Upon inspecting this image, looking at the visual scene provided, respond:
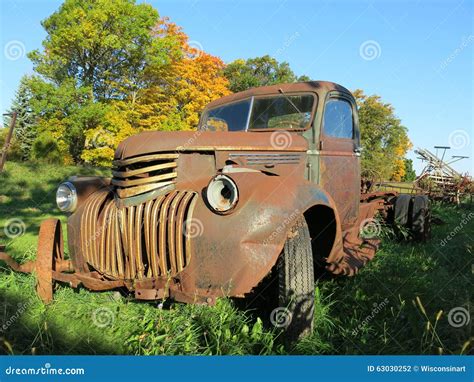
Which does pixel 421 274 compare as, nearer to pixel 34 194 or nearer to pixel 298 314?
pixel 298 314

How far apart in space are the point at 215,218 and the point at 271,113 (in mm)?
1893

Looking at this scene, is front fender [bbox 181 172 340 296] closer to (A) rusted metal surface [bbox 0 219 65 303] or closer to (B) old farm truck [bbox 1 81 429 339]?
(B) old farm truck [bbox 1 81 429 339]

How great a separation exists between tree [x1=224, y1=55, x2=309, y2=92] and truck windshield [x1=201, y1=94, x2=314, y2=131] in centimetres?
2882

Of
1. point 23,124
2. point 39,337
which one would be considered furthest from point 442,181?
point 23,124

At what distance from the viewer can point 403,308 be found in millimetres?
3484

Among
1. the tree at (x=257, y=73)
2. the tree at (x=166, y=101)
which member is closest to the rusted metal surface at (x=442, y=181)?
the tree at (x=166, y=101)

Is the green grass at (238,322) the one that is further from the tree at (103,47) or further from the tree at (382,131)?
the tree at (382,131)

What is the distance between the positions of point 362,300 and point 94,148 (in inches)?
651

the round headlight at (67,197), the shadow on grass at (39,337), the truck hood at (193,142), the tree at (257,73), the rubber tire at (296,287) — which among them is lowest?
the shadow on grass at (39,337)

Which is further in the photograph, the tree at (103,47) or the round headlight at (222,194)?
the tree at (103,47)

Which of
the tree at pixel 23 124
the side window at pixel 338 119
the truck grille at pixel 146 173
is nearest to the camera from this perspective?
the truck grille at pixel 146 173

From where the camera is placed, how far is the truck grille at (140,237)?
9.32 ft

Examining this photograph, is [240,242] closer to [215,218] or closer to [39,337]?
[215,218]

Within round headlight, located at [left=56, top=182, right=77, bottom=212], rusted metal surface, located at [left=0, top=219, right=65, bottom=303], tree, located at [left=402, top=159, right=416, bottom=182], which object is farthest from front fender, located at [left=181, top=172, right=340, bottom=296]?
tree, located at [left=402, top=159, right=416, bottom=182]
